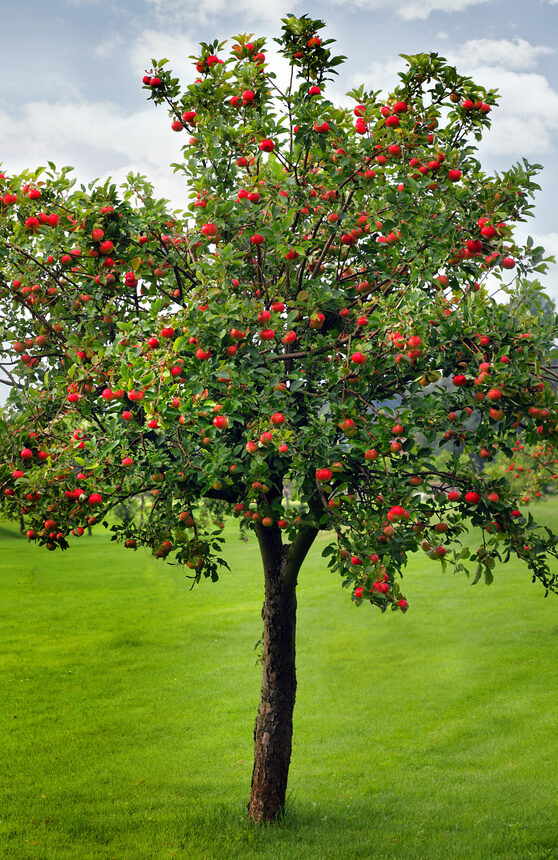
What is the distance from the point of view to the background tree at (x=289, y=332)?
21.5 feet

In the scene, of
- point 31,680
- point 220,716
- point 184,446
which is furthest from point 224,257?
point 31,680

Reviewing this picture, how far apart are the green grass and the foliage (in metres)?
4.48

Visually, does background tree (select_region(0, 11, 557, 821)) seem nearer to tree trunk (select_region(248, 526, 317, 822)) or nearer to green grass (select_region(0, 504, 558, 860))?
tree trunk (select_region(248, 526, 317, 822))

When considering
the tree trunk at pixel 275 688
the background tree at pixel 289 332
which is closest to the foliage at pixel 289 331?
the background tree at pixel 289 332

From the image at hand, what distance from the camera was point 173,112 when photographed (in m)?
8.09

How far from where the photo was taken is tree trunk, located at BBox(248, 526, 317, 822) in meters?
9.33

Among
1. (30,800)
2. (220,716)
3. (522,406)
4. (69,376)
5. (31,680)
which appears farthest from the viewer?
(31,680)

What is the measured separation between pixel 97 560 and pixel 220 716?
807 inches

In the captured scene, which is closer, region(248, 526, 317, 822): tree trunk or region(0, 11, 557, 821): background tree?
region(0, 11, 557, 821): background tree

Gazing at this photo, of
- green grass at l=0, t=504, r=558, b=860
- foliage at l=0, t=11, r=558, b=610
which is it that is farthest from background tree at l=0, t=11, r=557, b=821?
green grass at l=0, t=504, r=558, b=860

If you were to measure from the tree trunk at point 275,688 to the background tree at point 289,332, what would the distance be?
0.78 metres

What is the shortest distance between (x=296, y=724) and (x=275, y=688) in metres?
7.15

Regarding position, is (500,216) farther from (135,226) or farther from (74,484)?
(74,484)

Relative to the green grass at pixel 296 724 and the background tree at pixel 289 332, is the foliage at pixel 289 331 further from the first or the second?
the green grass at pixel 296 724
